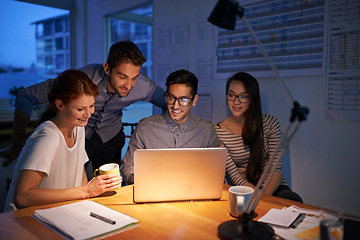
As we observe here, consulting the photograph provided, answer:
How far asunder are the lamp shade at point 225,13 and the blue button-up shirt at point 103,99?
4.33 feet

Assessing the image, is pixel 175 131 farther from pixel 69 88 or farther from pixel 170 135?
pixel 69 88

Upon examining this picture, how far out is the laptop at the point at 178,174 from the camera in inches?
50.6

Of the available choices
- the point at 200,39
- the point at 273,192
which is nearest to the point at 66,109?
the point at 273,192

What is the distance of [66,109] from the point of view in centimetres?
158

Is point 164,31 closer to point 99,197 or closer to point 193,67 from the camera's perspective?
point 193,67

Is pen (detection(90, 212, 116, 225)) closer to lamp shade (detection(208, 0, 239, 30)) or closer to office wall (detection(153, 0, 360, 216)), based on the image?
lamp shade (detection(208, 0, 239, 30))

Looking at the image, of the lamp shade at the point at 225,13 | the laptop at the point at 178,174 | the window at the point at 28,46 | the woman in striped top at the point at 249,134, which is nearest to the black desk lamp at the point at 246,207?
the lamp shade at the point at 225,13

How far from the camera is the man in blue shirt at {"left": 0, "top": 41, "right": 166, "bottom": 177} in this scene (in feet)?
6.61

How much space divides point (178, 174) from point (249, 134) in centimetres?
89

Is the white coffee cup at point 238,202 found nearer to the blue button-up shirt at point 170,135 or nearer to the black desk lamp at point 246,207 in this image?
the black desk lamp at point 246,207

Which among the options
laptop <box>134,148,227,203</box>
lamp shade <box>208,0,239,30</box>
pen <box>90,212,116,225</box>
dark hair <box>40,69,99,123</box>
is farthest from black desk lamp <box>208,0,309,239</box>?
dark hair <box>40,69,99,123</box>

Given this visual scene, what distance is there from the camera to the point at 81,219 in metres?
1.13

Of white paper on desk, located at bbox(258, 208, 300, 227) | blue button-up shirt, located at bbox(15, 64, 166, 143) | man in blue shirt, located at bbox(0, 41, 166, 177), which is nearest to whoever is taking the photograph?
white paper on desk, located at bbox(258, 208, 300, 227)

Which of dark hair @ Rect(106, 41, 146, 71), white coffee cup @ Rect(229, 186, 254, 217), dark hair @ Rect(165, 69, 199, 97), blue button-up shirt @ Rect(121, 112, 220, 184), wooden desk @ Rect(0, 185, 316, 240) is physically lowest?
wooden desk @ Rect(0, 185, 316, 240)
